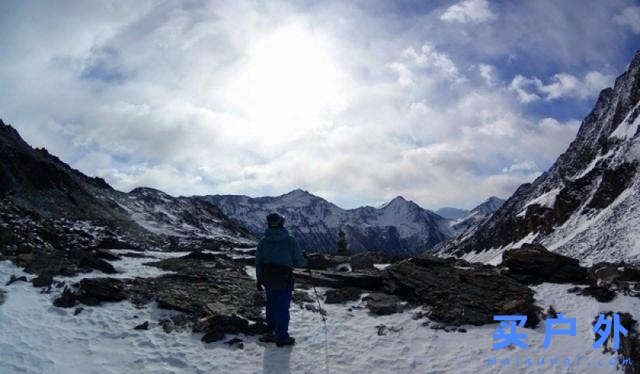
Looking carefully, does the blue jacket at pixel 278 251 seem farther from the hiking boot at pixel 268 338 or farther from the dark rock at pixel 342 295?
the dark rock at pixel 342 295

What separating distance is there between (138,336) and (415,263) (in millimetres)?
12781

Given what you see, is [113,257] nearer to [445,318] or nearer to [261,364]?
[261,364]

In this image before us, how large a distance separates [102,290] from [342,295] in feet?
27.1

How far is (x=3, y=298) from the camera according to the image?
11805 millimetres

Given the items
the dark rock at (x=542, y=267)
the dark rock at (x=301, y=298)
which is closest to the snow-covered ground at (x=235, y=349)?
the dark rock at (x=301, y=298)

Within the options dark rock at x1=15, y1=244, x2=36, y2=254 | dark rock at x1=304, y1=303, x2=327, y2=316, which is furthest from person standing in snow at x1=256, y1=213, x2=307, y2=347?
dark rock at x1=15, y1=244, x2=36, y2=254

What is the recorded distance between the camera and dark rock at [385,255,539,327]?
526 inches

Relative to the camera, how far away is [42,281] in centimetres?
1359

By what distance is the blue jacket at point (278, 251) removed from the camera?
458 inches

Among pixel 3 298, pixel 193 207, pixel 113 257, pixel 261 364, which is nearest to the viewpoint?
pixel 261 364

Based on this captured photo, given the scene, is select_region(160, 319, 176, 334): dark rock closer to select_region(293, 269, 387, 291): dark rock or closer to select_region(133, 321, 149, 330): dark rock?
Result: select_region(133, 321, 149, 330): dark rock

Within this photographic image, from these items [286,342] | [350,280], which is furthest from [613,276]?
[286,342]

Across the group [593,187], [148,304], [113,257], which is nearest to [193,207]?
[593,187]

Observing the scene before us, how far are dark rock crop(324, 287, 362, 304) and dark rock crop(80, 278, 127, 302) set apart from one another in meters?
7.14
